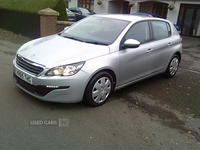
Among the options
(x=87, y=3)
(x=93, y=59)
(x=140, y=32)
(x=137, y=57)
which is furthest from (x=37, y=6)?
(x=87, y=3)

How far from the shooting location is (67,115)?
3746 mm

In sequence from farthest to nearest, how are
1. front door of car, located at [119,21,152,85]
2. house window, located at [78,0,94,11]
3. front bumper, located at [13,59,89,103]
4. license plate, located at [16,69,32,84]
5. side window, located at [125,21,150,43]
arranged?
house window, located at [78,0,94,11], side window, located at [125,21,150,43], front door of car, located at [119,21,152,85], license plate, located at [16,69,32,84], front bumper, located at [13,59,89,103]

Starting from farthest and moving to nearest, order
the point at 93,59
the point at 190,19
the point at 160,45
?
the point at 190,19
the point at 160,45
the point at 93,59

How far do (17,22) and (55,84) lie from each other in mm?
9074

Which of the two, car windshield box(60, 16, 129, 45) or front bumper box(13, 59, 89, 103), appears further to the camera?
car windshield box(60, 16, 129, 45)

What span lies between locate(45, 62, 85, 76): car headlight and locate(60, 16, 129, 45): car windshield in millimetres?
936

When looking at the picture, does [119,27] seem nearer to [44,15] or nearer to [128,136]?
[128,136]

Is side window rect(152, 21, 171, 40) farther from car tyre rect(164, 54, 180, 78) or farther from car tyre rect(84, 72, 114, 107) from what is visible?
car tyre rect(84, 72, 114, 107)

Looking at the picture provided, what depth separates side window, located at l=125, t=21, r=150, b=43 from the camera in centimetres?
470

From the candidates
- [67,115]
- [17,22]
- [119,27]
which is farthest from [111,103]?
[17,22]

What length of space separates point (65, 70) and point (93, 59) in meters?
0.57

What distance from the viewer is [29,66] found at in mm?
3773

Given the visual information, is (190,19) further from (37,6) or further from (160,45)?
(160,45)

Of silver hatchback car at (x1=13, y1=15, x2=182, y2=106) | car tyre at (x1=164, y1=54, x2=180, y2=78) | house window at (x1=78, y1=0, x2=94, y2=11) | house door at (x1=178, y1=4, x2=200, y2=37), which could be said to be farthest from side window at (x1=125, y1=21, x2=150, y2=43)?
house window at (x1=78, y1=0, x2=94, y2=11)
